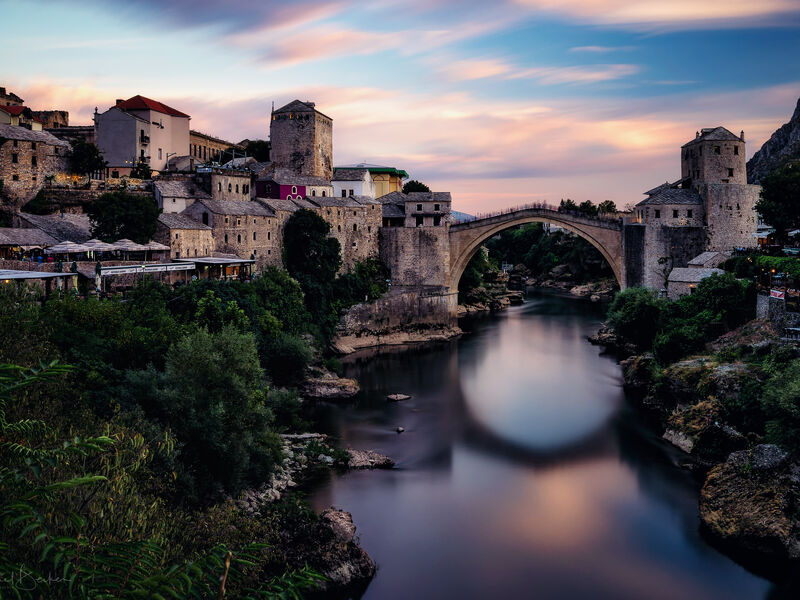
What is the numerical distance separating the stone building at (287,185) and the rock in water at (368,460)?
73.0ft

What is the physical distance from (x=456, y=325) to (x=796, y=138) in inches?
1825

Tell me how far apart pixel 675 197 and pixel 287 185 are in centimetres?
2049

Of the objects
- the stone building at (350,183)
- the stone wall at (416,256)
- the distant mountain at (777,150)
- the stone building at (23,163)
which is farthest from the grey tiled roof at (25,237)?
the distant mountain at (777,150)

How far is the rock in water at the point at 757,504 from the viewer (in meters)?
13.9

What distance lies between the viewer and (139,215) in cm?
2712

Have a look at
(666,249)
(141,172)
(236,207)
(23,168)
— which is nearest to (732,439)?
(666,249)

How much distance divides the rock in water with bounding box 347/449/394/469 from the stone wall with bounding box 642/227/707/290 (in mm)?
21319

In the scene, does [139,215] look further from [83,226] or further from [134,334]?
[134,334]

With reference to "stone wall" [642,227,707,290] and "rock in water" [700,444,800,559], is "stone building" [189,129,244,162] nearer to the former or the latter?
"stone wall" [642,227,707,290]

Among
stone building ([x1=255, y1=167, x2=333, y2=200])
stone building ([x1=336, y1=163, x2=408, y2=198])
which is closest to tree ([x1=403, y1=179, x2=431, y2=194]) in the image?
stone building ([x1=336, y1=163, x2=408, y2=198])

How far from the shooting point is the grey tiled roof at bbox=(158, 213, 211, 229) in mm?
28359

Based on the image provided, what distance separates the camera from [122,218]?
2675cm

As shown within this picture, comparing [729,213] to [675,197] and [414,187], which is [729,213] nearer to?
[675,197]

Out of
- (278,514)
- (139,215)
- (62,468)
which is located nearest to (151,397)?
(278,514)
